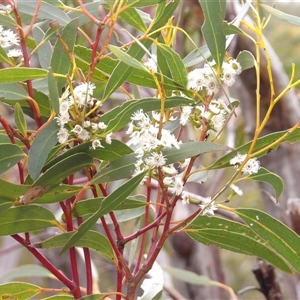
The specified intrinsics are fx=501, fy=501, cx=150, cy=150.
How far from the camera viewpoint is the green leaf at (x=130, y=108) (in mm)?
431

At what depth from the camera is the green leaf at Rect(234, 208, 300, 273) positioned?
19.6 inches

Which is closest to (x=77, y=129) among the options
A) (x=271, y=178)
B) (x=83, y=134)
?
(x=83, y=134)

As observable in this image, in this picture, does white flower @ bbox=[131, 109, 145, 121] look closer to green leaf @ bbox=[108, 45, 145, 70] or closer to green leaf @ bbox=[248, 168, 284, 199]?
green leaf @ bbox=[108, 45, 145, 70]

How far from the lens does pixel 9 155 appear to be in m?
0.44

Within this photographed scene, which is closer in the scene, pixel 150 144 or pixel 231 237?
pixel 150 144

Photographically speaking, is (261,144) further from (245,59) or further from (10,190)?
(10,190)

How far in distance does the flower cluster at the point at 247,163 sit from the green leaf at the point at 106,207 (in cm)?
9

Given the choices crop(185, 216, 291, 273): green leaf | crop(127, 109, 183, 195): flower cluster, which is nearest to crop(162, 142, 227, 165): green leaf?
crop(127, 109, 183, 195): flower cluster

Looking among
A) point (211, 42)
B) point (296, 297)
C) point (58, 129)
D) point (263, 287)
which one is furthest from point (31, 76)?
point (296, 297)

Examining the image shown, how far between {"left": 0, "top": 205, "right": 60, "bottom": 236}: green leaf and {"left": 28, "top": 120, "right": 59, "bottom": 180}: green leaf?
72 mm

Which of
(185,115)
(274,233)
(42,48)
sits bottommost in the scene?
(274,233)

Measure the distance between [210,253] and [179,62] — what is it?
102 centimetres

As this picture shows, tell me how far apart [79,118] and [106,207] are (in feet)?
0.26

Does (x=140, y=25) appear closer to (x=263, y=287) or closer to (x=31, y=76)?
(x=31, y=76)
